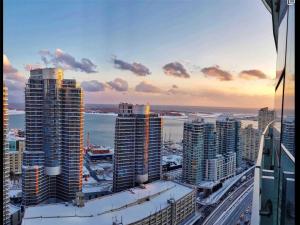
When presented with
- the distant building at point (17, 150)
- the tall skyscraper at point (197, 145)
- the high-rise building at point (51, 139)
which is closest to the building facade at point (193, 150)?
the tall skyscraper at point (197, 145)

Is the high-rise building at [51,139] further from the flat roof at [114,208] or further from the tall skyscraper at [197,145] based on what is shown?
the tall skyscraper at [197,145]

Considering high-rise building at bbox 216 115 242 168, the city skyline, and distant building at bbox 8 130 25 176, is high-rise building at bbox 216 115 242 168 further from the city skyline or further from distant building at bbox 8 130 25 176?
distant building at bbox 8 130 25 176

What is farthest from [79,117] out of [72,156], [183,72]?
[183,72]

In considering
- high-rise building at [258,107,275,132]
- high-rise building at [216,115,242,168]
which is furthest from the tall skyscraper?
high-rise building at [258,107,275,132]

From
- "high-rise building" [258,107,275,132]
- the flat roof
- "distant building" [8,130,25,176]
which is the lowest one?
the flat roof

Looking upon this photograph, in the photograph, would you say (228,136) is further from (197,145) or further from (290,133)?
(290,133)
